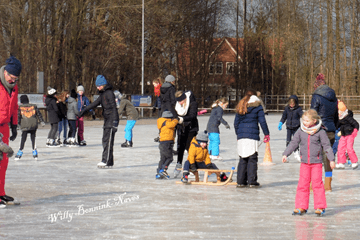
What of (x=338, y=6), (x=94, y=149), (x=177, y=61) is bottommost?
(x=94, y=149)

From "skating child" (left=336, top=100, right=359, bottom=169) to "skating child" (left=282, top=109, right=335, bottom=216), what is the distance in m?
4.81

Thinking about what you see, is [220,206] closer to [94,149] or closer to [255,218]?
[255,218]

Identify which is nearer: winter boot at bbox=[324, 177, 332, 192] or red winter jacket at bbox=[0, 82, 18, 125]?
red winter jacket at bbox=[0, 82, 18, 125]

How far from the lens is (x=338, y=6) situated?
47531 millimetres

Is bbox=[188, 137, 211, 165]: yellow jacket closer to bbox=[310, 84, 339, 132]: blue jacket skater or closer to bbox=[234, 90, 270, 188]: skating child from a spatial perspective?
bbox=[234, 90, 270, 188]: skating child

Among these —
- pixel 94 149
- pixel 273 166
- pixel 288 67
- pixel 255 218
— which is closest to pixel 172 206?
pixel 255 218

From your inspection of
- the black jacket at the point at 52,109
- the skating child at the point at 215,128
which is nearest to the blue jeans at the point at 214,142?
the skating child at the point at 215,128

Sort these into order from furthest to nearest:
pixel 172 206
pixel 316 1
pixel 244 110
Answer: pixel 316 1 < pixel 244 110 < pixel 172 206

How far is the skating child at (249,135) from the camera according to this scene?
848 centimetres

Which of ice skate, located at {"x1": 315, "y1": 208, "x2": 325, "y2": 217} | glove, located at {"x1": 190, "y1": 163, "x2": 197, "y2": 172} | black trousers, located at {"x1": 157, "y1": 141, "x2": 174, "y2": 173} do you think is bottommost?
ice skate, located at {"x1": 315, "y1": 208, "x2": 325, "y2": 217}

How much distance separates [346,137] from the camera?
11523mm

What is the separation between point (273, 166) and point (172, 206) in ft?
16.3

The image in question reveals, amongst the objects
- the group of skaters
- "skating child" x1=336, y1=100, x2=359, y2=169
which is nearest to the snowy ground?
the group of skaters

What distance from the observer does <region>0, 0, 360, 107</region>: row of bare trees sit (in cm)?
3253
